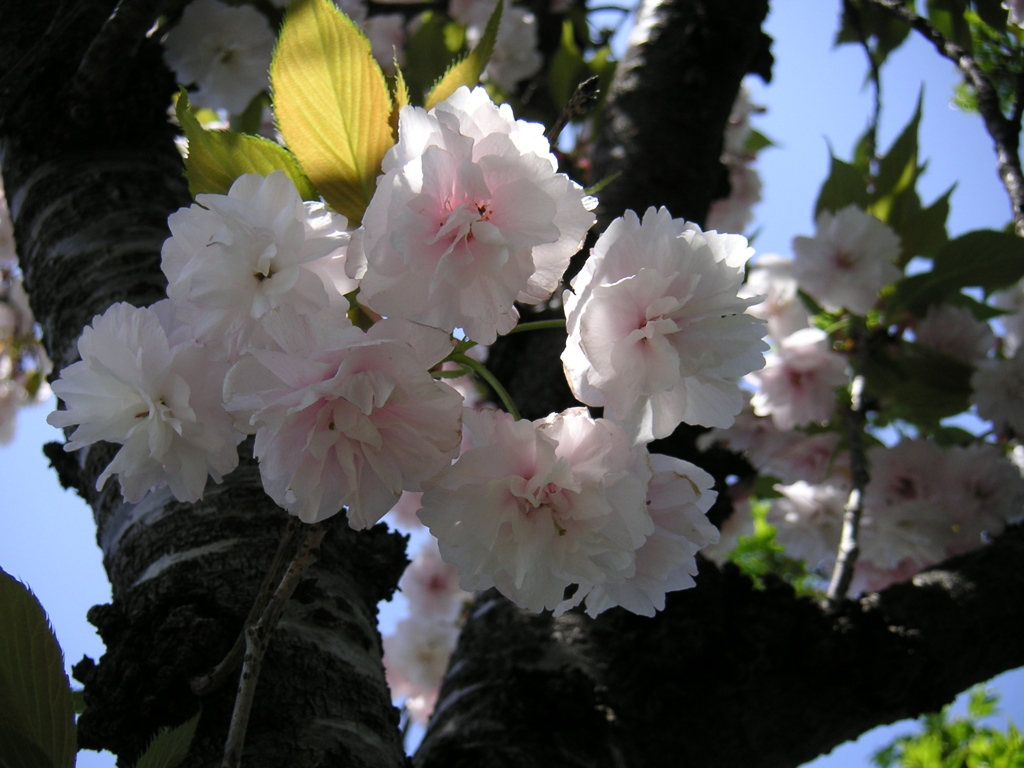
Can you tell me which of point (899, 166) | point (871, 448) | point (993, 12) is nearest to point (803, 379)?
point (871, 448)

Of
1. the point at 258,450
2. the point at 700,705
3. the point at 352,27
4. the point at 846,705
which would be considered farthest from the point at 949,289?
the point at 258,450

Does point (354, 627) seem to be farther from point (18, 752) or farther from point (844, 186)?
point (844, 186)

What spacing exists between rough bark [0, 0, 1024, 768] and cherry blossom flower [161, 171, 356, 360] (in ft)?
0.86

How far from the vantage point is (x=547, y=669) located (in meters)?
0.98

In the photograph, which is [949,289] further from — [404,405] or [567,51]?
[404,405]

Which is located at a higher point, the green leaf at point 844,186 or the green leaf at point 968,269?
the green leaf at point 844,186

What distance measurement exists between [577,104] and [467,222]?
181mm

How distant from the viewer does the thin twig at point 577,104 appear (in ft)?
1.94

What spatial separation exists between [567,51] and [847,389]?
1148 millimetres

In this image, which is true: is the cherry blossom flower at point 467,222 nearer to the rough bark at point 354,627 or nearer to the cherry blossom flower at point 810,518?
the rough bark at point 354,627

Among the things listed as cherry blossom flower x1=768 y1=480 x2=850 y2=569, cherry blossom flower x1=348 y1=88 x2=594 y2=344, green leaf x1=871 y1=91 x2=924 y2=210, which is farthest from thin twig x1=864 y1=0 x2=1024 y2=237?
cherry blossom flower x1=348 y1=88 x2=594 y2=344

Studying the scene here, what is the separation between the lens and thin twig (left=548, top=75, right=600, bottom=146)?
Result: 0.59m

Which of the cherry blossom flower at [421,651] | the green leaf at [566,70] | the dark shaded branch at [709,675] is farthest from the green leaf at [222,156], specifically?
the cherry blossom flower at [421,651]

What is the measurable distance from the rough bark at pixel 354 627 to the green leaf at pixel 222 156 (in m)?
0.17
